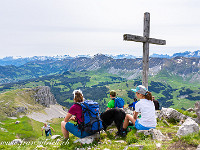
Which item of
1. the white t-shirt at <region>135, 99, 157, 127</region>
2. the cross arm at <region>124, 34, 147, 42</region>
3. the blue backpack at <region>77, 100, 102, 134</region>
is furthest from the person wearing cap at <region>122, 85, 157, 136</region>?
the cross arm at <region>124, 34, 147, 42</region>

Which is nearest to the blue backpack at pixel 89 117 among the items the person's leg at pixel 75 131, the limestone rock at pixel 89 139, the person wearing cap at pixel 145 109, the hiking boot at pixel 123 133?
the person's leg at pixel 75 131

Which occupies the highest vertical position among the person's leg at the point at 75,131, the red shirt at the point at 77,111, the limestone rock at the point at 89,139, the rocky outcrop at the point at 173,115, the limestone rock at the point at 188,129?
the red shirt at the point at 77,111

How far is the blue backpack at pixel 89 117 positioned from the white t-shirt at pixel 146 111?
2573 millimetres

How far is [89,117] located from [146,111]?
3.38 meters

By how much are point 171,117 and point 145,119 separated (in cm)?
627

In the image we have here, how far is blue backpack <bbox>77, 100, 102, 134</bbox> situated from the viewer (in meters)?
9.07

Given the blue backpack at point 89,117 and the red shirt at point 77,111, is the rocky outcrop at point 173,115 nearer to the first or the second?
the blue backpack at point 89,117

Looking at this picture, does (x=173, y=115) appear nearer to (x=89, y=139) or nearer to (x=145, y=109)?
(x=145, y=109)

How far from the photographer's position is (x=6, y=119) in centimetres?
17112

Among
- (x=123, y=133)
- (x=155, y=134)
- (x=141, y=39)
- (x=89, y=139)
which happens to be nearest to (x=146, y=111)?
(x=155, y=134)

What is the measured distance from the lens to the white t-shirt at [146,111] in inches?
358

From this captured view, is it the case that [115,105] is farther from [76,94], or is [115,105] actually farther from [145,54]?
[145,54]

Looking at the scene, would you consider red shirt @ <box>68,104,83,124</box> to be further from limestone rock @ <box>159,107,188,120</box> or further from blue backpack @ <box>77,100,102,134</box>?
limestone rock @ <box>159,107,188,120</box>

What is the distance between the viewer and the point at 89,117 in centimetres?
918
